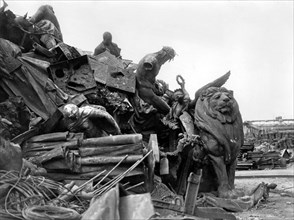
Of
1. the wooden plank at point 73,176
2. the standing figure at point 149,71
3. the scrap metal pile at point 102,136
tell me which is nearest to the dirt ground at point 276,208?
the scrap metal pile at point 102,136

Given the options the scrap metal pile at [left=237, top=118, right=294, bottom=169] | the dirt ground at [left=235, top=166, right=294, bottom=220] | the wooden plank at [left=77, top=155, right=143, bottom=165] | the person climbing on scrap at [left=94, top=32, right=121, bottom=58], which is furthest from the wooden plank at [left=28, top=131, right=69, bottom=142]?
the scrap metal pile at [left=237, top=118, right=294, bottom=169]

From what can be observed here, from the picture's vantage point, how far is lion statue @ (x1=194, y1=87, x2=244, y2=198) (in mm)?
7461

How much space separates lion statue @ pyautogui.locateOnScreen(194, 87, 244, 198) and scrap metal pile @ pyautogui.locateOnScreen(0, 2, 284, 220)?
0.05 ft

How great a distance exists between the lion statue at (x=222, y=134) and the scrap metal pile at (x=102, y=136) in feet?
0.05

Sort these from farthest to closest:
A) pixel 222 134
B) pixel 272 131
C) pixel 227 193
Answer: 1. pixel 272 131
2. pixel 222 134
3. pixel 227 193

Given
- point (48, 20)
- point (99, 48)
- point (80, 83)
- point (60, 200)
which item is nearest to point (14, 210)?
point (60, 200)

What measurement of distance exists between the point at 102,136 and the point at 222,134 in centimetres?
239

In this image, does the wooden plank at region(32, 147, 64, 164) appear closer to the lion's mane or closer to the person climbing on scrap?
the lion's mane

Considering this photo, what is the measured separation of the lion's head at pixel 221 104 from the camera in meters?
7.59

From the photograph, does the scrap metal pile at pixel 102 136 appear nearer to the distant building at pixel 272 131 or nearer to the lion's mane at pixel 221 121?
the lion's mane at pixel 221 121

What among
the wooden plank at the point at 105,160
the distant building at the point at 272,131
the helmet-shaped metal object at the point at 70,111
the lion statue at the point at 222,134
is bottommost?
the distant building at the point at 272,131

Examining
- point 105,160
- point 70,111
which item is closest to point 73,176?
point 105,160

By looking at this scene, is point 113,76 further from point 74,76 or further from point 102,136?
point 102,136

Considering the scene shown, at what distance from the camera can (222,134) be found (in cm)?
747
